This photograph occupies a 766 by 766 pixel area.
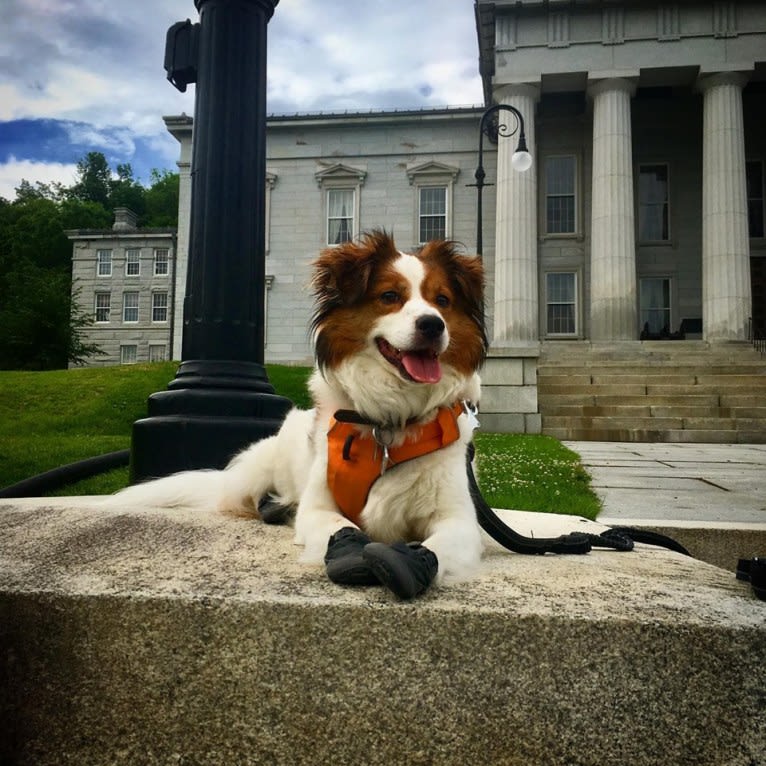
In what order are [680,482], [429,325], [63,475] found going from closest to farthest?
[429,325] → [63,475] → [680,482]

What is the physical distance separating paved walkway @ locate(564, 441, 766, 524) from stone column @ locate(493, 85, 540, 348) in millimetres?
10692

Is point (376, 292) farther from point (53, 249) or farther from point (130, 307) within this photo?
point (53, 249)

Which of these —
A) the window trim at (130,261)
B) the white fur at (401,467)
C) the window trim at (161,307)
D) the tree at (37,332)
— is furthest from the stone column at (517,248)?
the window trim at (130,261)

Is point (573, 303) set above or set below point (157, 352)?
above

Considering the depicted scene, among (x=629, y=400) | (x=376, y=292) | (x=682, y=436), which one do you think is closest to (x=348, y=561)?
(x=376, y=292)

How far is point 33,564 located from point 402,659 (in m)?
Result: 1.28

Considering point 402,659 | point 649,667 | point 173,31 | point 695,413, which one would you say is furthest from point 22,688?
point 695,413

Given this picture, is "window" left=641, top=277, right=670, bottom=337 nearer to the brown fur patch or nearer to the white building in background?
the white building in background

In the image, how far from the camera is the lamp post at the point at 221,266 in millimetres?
4508

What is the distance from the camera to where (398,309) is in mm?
2709

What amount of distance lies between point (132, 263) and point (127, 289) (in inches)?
73.5

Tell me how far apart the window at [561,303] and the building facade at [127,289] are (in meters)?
25.9

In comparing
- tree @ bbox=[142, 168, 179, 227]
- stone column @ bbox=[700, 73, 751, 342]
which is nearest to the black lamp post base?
stone column @ bbox=[700, 73, 751, 342]

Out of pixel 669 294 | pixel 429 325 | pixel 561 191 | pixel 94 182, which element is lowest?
pixel 429 325
